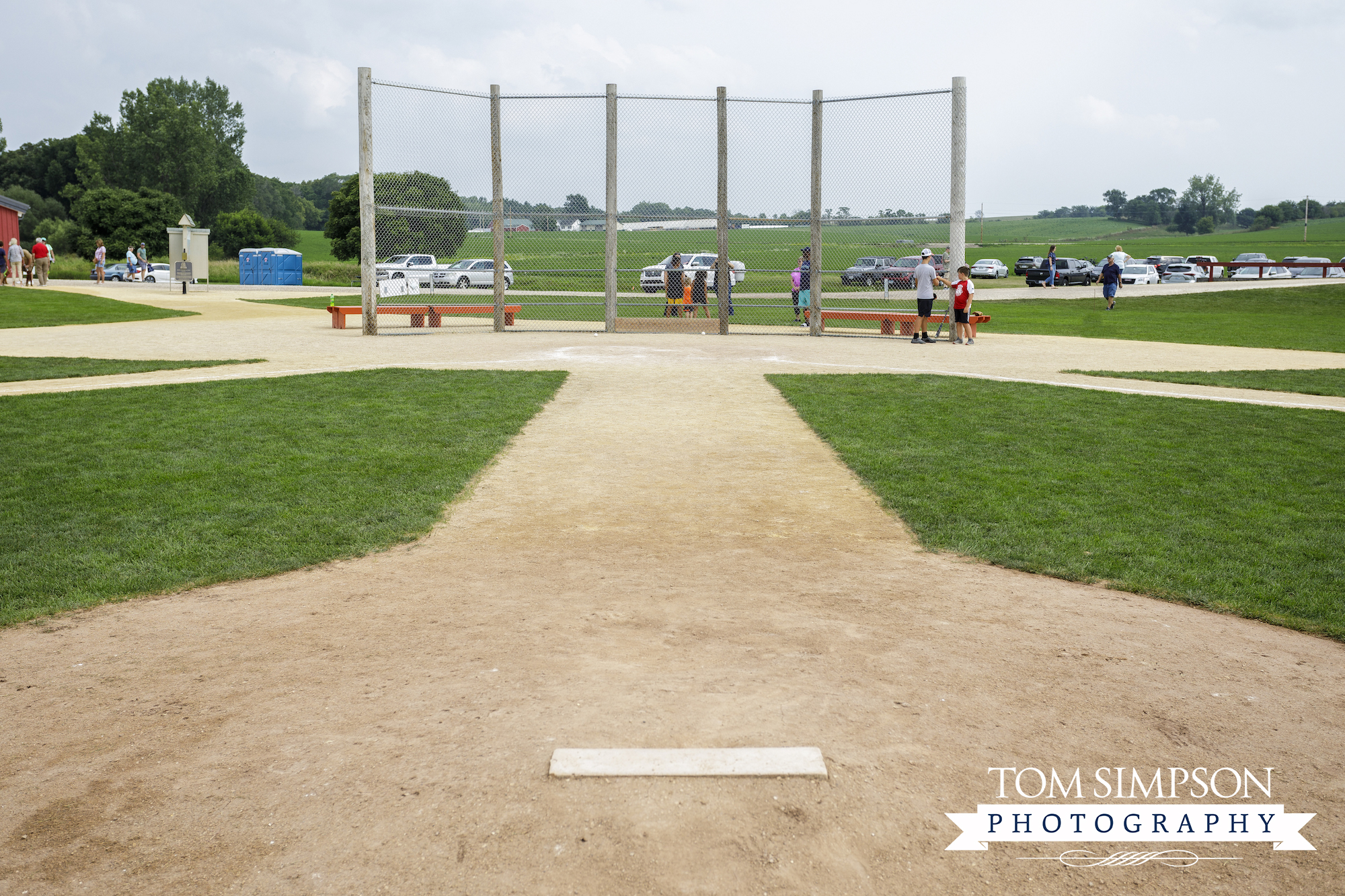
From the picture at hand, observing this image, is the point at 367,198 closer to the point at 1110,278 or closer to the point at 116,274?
the point at 1110,278

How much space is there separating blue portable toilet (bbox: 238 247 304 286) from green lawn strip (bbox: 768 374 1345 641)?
3932 centimetres

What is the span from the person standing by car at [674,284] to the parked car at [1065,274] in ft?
108

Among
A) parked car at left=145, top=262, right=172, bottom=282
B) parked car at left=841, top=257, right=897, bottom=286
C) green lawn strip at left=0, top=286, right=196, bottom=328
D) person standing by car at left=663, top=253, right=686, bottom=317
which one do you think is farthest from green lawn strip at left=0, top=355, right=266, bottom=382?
parked car at left=145, top=262, right=172, bottom=282

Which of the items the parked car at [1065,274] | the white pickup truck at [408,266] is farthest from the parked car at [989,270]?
the white pickup truck at [408,266]

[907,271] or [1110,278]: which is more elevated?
[1110,278]

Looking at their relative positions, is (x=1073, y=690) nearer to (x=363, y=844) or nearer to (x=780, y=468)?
(x=363, y=844)

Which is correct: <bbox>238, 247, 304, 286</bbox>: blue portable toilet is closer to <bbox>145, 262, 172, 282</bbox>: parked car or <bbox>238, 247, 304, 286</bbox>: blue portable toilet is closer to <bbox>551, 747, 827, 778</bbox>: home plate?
<bbox>145, 262, 172, 282</bbox>: parked car

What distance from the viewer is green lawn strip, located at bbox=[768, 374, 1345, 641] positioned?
18.9ft

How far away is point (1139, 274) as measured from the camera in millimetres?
54656

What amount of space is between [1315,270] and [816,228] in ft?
161

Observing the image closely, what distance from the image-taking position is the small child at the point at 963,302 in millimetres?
19422

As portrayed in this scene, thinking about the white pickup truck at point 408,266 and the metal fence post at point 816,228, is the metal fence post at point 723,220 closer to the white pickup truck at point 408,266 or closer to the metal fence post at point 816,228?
the metal fence post at point 816,228

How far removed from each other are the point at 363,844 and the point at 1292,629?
4355mm

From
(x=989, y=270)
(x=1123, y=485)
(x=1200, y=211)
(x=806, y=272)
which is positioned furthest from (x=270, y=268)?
(x=1200, y=211)
